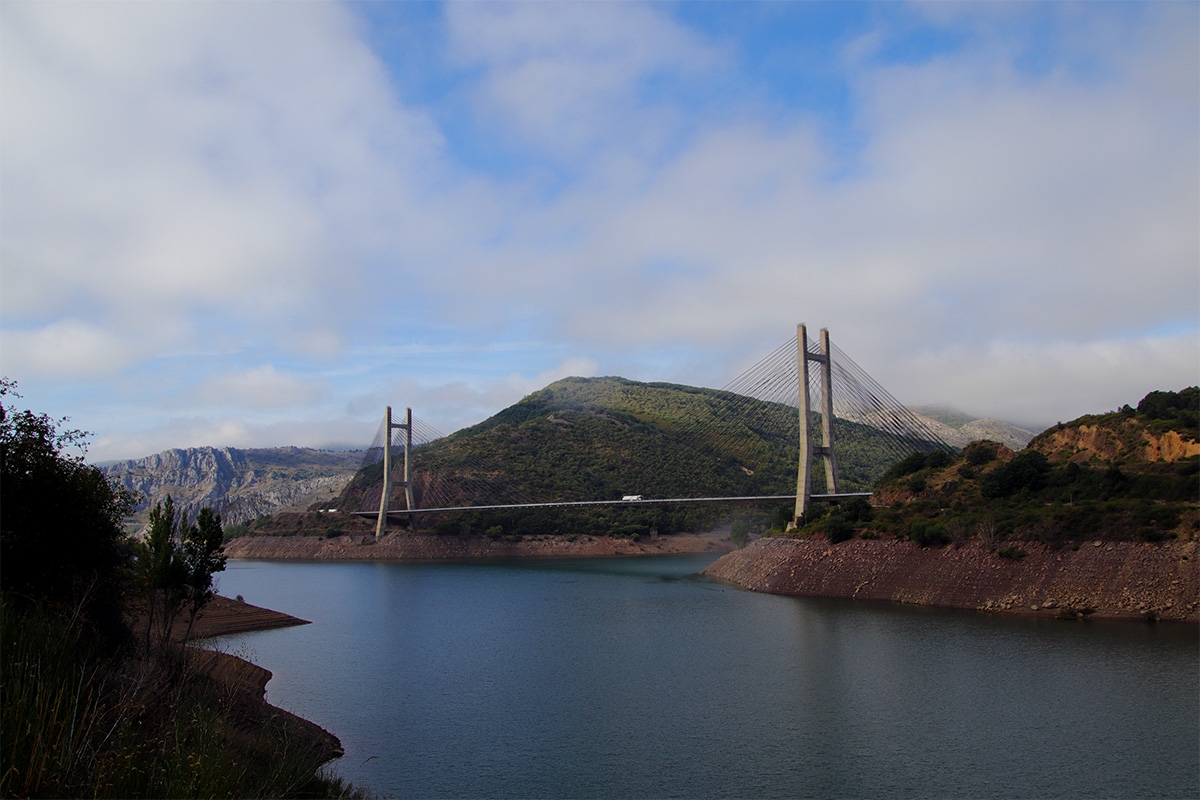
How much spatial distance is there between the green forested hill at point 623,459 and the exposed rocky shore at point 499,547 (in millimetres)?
3881

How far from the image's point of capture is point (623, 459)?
2869 inches

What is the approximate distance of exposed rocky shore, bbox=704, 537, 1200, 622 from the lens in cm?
2341

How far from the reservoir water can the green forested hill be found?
32.0 m

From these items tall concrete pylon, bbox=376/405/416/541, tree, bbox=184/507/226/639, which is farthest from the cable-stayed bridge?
tree, bbox=184/507/226/639

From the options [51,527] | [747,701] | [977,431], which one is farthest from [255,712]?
[977,431]

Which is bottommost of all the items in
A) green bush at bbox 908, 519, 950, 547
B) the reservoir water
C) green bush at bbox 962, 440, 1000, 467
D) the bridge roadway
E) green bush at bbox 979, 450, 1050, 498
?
the reservoir water

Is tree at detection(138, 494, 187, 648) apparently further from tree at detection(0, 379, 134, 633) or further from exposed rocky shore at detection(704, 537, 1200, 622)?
exposed rocky shore at detection(704, 537, 1200, 622)

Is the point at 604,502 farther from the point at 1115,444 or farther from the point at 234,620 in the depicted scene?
the point at 1115,444

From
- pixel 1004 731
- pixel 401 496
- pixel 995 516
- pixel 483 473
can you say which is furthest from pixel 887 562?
pixel 401 496

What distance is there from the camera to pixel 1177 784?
10961mm

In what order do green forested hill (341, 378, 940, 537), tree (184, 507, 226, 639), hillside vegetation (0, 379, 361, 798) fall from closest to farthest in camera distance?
hillside vegetation (0, 379, 361, 798) < tree (184, 507, 226, 639) < green forested hill (341, 378, 940, 537)

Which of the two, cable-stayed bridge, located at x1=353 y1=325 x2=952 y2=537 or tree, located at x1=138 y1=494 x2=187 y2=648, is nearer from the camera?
tree, located at x1=138 y1=494 x2=187 y2=648

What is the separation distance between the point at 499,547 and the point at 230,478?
Result: 124 meters

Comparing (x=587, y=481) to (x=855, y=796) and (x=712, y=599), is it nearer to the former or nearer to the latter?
(x=712, y=599)
